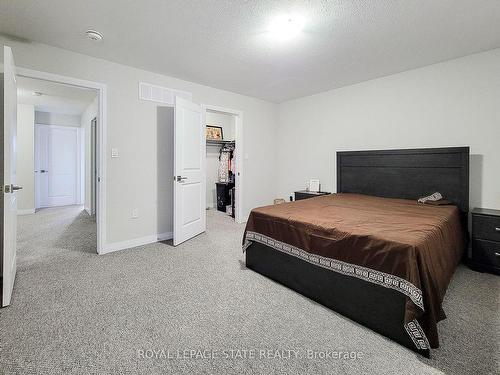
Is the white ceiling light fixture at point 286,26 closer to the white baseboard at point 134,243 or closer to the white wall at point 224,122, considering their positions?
the white baseboard at point 134,243

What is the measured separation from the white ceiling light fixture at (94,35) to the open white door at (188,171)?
104cm

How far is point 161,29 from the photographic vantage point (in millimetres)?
2379

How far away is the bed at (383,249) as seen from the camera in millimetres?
1488

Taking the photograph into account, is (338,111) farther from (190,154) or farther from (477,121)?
(190,154)

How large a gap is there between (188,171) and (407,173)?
310 centimetres

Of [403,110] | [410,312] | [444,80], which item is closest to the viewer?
[410,312]

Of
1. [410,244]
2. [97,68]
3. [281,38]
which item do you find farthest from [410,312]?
[97,68]

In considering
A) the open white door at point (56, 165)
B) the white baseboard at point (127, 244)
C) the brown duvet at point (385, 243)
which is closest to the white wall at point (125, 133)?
the white baseboard at point (127, 244)

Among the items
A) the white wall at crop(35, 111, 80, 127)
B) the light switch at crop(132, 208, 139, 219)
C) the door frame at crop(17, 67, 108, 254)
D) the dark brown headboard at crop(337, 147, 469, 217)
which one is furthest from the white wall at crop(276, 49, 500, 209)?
the white wall at crop(35, 111, 80, 127)

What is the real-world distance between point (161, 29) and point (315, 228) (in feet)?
7.75

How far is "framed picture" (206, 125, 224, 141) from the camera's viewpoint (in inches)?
247

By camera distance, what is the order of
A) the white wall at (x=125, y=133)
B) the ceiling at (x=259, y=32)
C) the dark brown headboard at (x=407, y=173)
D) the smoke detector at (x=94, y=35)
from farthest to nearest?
the dark brown headboard at (x=407, y=173) → the white wall at (x=125, y=133) → the smoke detector at (x=94, y=35) → the ceiling at (x=259, y=32)

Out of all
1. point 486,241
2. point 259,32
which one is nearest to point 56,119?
point 259,32

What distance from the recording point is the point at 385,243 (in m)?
1.61
